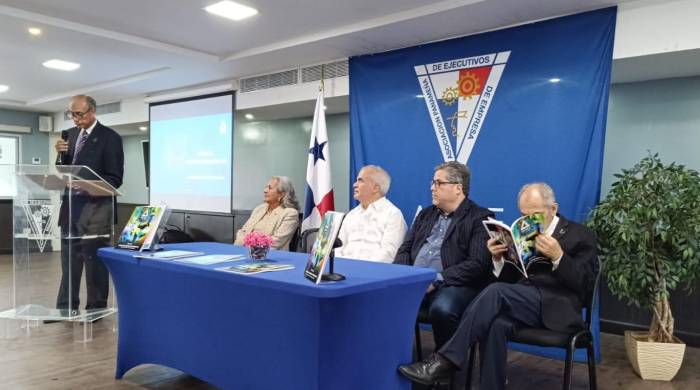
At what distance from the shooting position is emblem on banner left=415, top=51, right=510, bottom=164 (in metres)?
3.90

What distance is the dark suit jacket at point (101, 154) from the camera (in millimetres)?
3840

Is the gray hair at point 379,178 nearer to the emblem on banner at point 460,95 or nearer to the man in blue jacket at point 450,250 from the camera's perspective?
the man in blue jacket at point 450,250

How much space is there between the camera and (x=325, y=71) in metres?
5.04

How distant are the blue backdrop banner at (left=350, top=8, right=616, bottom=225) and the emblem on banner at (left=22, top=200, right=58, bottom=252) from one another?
95.9 inches

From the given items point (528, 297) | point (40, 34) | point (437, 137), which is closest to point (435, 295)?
point (528, 297)

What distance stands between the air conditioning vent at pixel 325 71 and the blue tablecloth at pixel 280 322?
2725 mm

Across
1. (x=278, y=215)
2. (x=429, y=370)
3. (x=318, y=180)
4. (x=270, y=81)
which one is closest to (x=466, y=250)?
(x=429, y=370)

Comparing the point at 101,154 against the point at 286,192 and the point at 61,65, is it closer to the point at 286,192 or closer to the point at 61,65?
the point at 286,192

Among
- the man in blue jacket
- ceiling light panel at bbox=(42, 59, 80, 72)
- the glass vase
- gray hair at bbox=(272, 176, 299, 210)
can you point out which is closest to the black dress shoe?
the man in blue jacket

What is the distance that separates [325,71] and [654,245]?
3220 millimetres

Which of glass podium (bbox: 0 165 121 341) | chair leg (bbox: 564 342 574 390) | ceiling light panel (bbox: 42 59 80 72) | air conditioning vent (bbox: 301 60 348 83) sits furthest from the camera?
ceiling light panel (bbox: 42 59 80 72)

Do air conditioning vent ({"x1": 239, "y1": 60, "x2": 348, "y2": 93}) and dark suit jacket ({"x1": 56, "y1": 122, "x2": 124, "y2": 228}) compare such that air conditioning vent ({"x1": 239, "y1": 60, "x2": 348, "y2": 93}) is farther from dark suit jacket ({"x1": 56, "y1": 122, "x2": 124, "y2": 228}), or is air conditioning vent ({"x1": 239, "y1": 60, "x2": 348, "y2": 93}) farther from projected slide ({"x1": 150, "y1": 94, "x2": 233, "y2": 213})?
dark suit jacket ({"x1": 56, "y1": 122, "x2": 124, "y2": 228})

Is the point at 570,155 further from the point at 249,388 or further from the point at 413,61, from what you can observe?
the point at 249,388

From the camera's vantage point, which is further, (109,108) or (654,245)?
(109,108)
